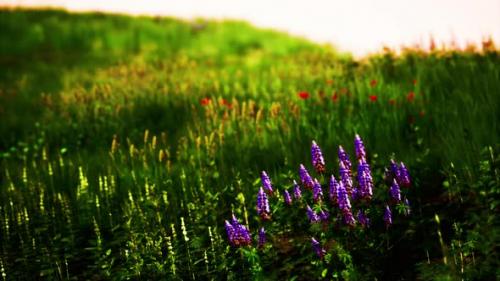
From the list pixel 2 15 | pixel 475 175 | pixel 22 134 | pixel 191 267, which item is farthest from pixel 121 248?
pixel 2 15

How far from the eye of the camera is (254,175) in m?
4.31

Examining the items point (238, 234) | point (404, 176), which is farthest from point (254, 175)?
point (404, 176)

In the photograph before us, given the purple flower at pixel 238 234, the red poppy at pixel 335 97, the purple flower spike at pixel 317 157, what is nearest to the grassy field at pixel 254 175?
the red poppy at pixel 335 97

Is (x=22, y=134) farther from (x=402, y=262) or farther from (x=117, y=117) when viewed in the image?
(x=402, y=262)

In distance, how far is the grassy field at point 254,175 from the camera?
9.87ft

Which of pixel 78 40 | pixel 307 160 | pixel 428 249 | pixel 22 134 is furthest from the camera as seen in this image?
pixel 78 40

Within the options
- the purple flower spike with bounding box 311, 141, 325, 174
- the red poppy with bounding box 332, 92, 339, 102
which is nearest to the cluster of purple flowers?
the purple flower spike with bounding box 311, 141, 325, 174

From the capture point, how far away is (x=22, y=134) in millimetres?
7449

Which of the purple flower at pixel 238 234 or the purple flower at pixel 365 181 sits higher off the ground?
the purple flower at pixel 365 181

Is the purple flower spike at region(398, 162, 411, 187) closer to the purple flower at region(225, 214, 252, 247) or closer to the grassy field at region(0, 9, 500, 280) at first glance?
the grassy field at region(0, 9, 500, 280)

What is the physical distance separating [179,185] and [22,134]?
4.09 meters

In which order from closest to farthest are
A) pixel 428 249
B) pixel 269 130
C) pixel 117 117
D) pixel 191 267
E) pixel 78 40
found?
pixel 428 249 < pixel 191 267 < pixel 269 130 < pixel 117 117 < pixel 78 40

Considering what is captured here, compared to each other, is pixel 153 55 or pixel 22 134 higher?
pixel 153 55

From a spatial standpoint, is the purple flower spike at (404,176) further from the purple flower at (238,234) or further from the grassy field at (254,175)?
the purple flower at (238,234)
